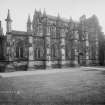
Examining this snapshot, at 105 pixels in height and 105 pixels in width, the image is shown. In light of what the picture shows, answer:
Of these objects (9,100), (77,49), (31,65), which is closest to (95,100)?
(9,100)

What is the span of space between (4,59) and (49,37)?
39.5 feet

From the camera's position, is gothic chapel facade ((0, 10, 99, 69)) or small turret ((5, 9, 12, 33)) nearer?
small turret ((5, 9, 12, 33))

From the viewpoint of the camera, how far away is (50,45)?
27.1 metres

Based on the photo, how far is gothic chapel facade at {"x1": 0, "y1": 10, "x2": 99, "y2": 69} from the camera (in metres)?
23.5

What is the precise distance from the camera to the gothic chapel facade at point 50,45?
77.3 ft

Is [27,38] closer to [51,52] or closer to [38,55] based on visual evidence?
[38,55]

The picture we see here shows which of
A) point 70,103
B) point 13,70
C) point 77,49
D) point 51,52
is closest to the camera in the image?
point 70,103

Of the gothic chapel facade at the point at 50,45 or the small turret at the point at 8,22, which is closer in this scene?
the small turret at the point at 8,22

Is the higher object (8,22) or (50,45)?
(8,22)

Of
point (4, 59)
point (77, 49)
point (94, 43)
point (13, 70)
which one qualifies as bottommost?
point (13, 70)

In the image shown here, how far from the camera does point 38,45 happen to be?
84.7 feet

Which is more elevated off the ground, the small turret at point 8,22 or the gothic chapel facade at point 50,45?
the small turret at point 8,22

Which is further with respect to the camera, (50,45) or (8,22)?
(50,45)

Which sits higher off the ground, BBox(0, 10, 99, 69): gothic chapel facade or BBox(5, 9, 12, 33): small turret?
BBox(5, 9, 12, 33): small turret
